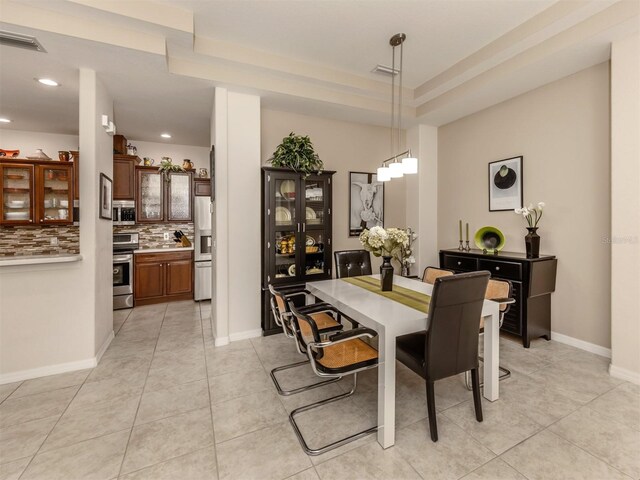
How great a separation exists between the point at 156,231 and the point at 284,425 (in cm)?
462

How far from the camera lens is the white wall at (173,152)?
5.37m

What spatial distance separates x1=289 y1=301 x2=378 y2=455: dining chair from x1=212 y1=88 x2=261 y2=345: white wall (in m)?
1.65

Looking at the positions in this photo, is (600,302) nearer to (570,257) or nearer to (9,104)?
(570,257)

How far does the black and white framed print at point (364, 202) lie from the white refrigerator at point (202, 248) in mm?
2444

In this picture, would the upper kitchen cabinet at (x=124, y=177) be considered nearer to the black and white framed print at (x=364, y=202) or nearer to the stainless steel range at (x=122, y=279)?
the stainless steel range at (x=122, y=279)

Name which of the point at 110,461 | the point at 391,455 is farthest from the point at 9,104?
the point at 391,455

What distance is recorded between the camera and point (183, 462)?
1.71m

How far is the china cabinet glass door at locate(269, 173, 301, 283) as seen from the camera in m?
3.61

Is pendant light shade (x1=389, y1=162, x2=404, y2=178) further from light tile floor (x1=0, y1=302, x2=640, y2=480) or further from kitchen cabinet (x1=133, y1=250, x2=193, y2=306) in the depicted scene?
kitchen cabinet (x1=133, y1=250, x2=193, y2=306)

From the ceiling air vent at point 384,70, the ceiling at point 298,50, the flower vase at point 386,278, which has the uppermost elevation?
the ceiling air vent at point 384,70

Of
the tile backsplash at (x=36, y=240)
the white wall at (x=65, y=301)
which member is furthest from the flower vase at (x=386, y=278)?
the tile backsplash at (x=36, y=240)

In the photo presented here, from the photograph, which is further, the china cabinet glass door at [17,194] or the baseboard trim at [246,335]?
the china cabinet glass door at [17,194]

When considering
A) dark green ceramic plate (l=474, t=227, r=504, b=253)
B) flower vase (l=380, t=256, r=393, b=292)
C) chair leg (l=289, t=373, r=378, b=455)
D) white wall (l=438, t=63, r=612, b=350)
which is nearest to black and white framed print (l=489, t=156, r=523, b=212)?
white wall (l=438, t=63, r=612, b=350)

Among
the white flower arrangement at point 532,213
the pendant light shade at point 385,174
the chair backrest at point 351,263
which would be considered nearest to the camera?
the pendant light shade at point 385,174
